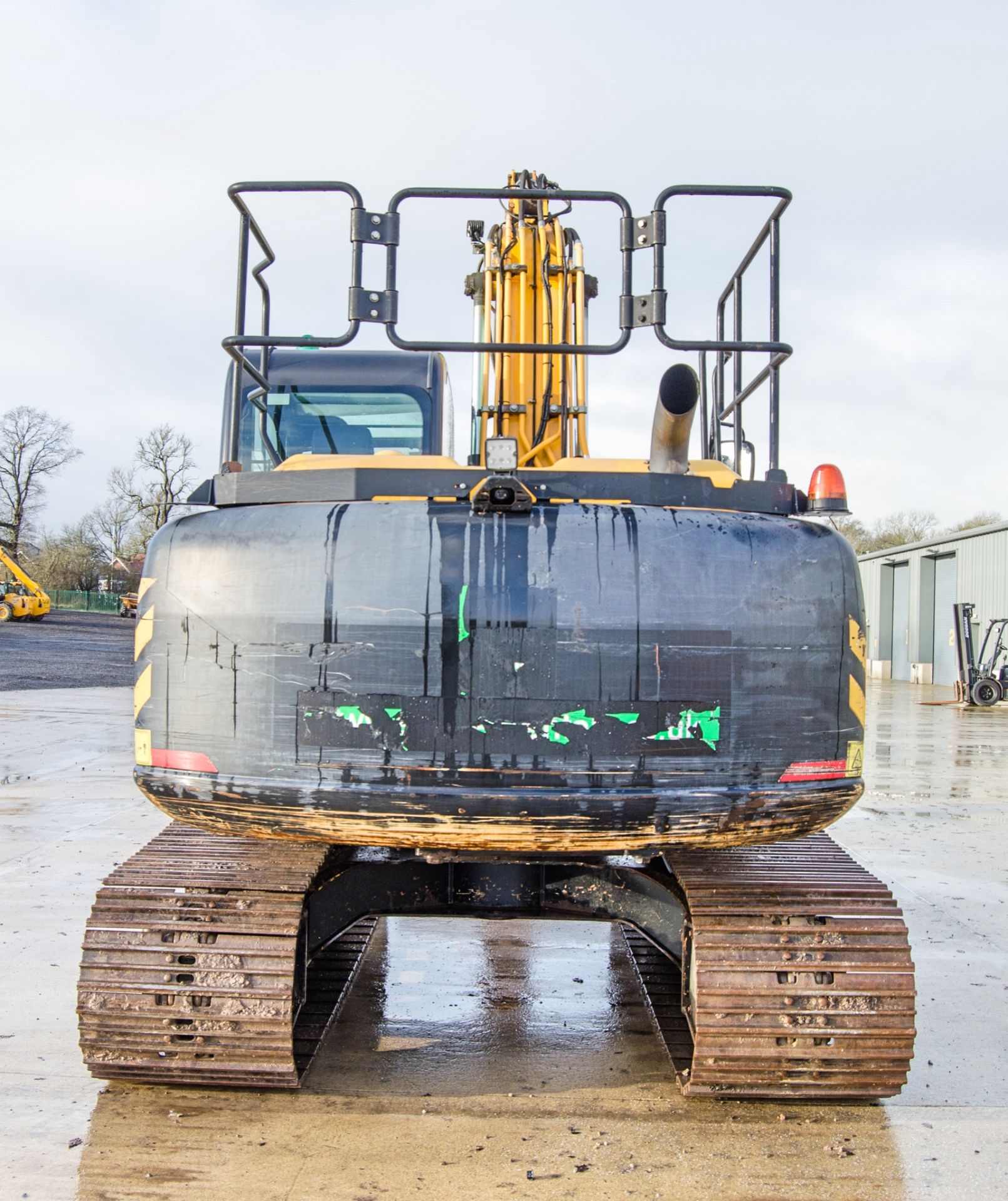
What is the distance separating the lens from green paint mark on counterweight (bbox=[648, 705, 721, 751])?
8.71 feet

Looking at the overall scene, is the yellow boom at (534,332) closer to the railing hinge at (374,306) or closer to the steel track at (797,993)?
the railing hinge at (374,306)

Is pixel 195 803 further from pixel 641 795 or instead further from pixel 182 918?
pixel 641 795

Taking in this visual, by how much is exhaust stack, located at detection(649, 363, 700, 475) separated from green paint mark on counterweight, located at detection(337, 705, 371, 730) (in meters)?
1.01

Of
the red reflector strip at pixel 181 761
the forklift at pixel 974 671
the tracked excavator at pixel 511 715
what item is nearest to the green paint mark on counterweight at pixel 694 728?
the tracked excavator at pixel 511 715

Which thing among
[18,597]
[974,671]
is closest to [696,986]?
[974,671]

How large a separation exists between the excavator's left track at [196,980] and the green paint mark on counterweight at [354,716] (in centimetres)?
84

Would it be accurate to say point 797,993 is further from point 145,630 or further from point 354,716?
point 145,630

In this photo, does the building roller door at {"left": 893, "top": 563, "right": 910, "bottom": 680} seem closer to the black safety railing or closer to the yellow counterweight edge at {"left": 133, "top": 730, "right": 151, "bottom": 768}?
the black safety railing

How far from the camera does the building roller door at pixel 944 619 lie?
1243 inches

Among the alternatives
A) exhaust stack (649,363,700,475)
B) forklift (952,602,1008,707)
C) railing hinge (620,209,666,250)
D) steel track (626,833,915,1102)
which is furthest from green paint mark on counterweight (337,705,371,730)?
forklift (952,602,1008,707)

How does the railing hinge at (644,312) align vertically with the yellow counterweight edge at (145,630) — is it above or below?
above

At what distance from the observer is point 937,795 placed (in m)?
9.50

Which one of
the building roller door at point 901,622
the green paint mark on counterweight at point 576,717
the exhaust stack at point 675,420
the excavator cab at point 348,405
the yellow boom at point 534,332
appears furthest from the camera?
the building roller door at point 901,622

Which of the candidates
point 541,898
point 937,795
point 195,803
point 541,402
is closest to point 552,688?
point 195,803
